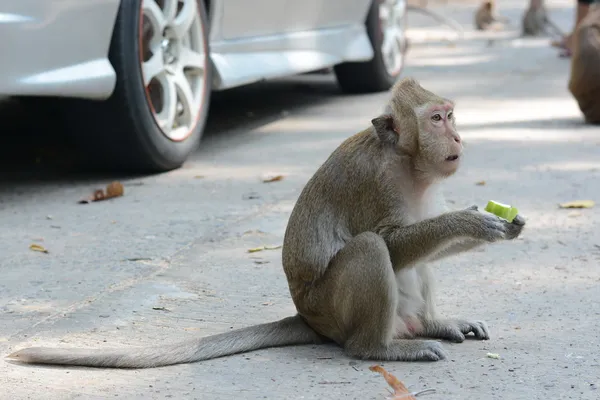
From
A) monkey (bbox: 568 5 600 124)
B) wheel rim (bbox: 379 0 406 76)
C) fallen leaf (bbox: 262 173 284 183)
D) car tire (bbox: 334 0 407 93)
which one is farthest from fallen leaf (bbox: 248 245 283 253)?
wheel rim (bbox: 379 0 406 76)

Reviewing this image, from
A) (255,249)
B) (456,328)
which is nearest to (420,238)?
(456,328)

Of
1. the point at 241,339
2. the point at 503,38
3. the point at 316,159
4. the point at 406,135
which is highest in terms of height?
the point at 406,135

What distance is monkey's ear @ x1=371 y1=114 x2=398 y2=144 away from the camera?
3.59 metres

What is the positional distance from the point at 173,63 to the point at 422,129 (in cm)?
328

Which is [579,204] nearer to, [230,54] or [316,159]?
[316,159]

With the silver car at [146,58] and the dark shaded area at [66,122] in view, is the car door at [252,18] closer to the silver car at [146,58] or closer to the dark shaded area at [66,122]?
the silver car at [146,58]

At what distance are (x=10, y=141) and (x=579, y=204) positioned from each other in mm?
3902

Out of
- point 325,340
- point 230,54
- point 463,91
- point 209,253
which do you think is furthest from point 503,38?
point 325,340

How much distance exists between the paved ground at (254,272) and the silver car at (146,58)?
281 millimetres

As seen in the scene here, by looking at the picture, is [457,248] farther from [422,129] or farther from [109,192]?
[109,192]

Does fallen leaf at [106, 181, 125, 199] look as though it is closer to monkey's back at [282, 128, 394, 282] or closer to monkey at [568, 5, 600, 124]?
monkey's back at [282, 128, 394, 282]

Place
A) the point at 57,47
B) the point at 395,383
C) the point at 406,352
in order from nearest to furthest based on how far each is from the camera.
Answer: the point at 395,383
the point at 406,352
the point at 57,47

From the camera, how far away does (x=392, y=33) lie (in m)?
10.1

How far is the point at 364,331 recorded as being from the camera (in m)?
3.56
